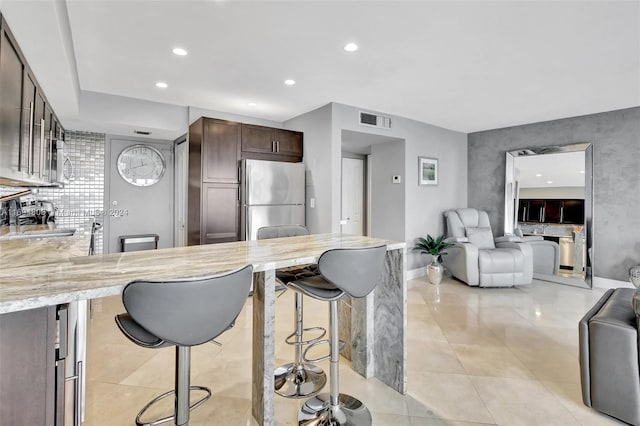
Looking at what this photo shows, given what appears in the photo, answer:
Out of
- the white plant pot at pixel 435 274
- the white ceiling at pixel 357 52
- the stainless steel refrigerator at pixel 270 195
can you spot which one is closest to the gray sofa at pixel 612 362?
the white ceiling at pixel 357 52

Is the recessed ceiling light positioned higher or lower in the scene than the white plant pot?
higher

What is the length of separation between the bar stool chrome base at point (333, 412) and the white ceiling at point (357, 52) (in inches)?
94.4

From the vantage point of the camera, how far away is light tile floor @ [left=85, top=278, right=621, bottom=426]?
Answer: 5.85 ft

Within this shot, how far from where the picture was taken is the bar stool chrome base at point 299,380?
1.97m

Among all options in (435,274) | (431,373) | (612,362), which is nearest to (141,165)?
(435,274)

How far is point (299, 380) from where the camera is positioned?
2.07m

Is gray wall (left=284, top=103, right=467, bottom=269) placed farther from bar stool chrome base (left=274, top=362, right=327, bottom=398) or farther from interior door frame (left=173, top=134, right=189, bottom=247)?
bar stool chrome base (left=274, top=362, right=327, bottom=398)

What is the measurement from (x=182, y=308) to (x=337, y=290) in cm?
82

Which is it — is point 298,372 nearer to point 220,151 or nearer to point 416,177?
point 220,151

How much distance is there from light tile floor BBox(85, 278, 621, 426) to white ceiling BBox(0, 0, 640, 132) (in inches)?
85.8

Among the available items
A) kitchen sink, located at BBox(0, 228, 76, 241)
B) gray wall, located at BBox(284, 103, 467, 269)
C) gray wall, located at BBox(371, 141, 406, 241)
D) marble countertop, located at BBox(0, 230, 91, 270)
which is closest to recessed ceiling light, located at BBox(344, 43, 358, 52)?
gray wall, located at BBox(284, 103, 467, 269)

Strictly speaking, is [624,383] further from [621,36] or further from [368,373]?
[621,36]

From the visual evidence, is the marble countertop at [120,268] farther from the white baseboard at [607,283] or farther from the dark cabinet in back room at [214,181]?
the white baseboard at [607,283]

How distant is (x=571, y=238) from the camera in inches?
181
